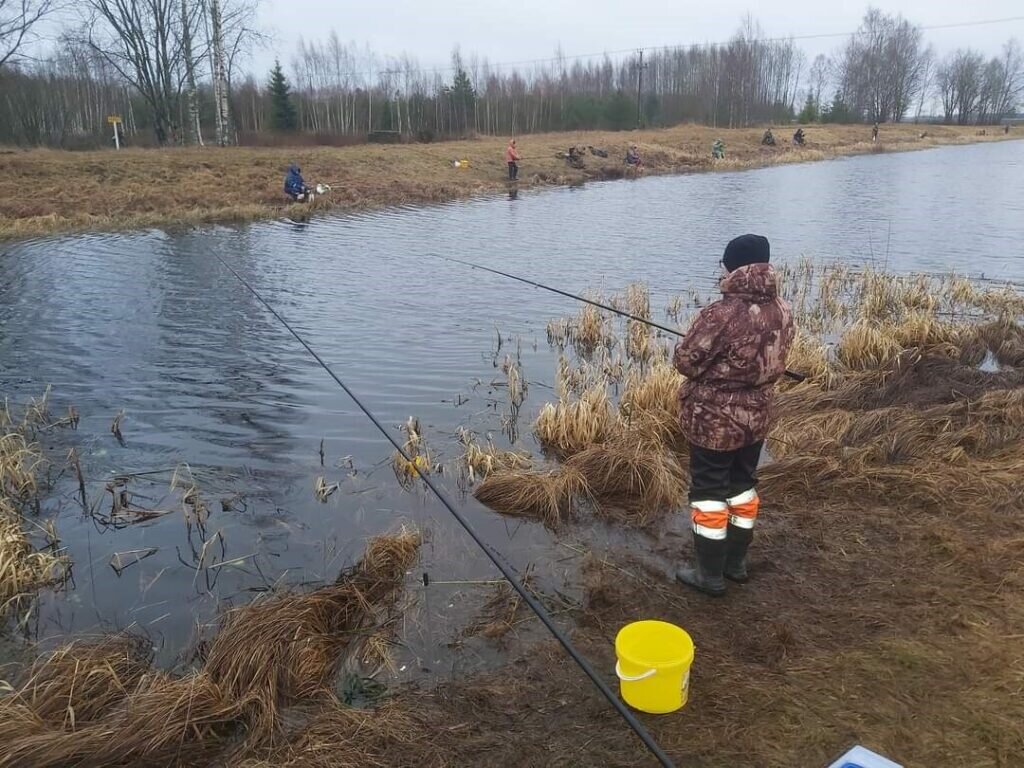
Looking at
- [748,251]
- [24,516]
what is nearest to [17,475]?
[24,516]

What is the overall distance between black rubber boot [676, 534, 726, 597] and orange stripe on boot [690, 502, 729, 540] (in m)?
0.04

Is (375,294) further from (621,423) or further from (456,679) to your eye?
(456,679)

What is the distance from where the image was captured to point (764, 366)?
4.04 meters

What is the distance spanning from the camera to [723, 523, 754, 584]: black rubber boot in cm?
434

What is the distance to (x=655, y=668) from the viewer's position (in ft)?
10.5

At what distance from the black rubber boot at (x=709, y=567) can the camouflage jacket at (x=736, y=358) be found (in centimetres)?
60

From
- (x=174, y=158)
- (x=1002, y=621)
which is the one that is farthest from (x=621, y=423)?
(x=174, y=158)

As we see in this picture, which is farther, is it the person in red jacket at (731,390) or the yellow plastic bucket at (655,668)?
the person in red jacket at (731,390)

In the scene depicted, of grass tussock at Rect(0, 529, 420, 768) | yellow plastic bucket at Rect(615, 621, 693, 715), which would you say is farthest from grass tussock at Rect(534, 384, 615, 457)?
yellow plastic bucket at Rect(615, 621, 693, 715)

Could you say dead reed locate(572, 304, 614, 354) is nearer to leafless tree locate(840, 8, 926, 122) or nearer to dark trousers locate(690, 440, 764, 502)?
dark trousers locate(690, 440, 764, 502)

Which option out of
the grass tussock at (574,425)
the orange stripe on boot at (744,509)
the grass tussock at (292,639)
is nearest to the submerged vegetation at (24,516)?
the grass tussock at (292,639)

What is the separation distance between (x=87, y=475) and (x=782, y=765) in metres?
6.16

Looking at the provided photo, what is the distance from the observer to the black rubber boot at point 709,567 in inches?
167

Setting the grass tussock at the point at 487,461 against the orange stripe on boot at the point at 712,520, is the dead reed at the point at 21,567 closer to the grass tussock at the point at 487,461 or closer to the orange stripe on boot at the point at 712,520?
the grass tussock at the point at 487,461
